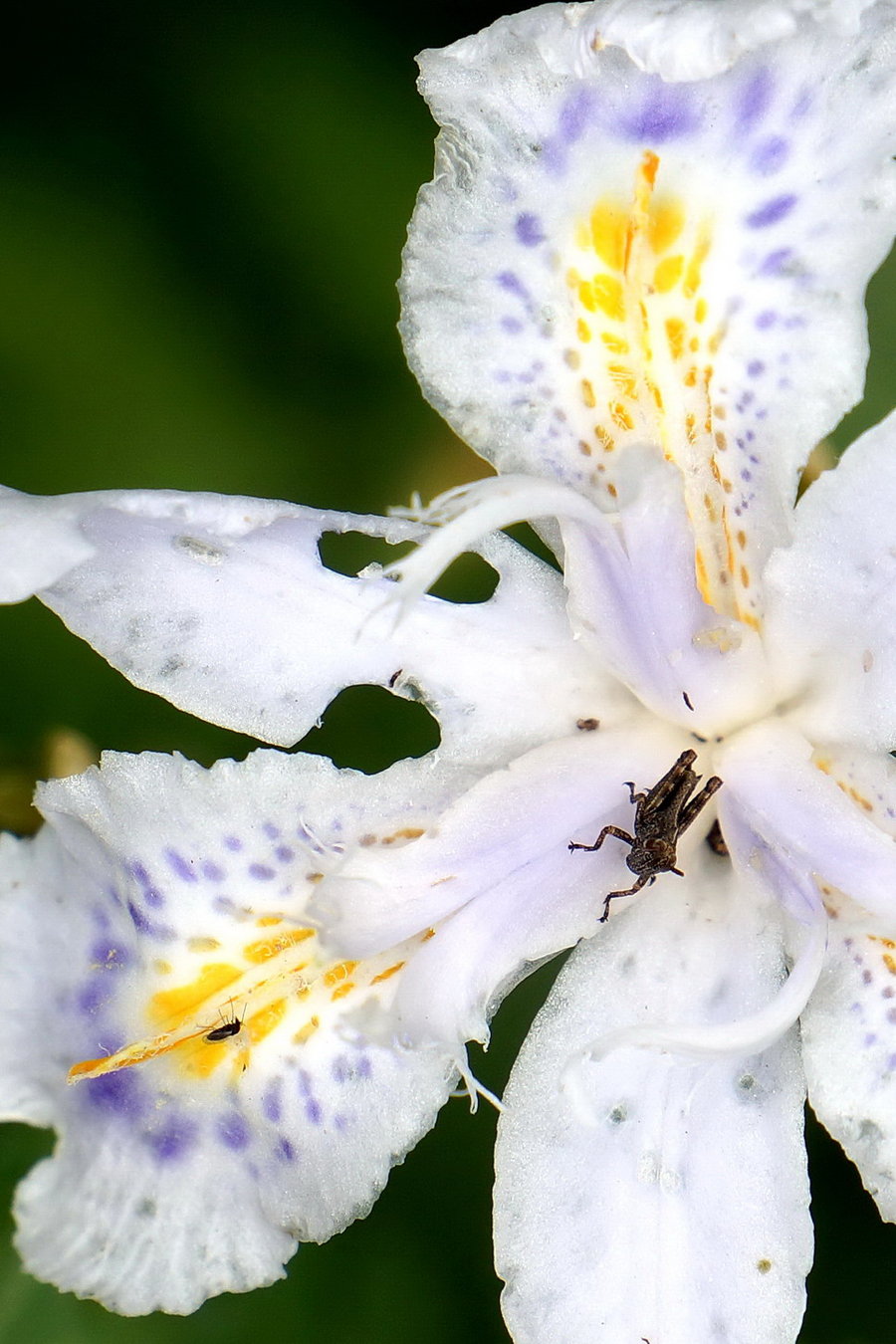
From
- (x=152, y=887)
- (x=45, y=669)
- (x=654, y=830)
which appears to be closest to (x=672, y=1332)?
(x=654, y=830)

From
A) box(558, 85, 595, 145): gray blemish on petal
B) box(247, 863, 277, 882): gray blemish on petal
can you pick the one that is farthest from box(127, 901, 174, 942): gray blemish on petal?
box(558, 85, 595, 145): gray blemish on petal

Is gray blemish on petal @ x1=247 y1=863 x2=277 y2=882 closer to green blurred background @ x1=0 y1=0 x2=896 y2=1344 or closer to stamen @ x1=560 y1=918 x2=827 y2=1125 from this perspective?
stamen @ x1=560 y1=918 x2=827 y2=1125

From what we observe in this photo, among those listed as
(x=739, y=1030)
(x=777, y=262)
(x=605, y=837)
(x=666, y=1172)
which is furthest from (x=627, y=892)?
(x=777, y=262)

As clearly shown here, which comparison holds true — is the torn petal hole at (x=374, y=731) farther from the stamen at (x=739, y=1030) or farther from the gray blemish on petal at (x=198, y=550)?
the stamen at (x=739, y=1030)

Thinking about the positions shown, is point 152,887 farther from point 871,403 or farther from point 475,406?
point 871,403

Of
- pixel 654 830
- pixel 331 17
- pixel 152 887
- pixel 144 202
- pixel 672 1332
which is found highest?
pixel 331 17

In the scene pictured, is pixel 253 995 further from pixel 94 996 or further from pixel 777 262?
pixel 777 262
